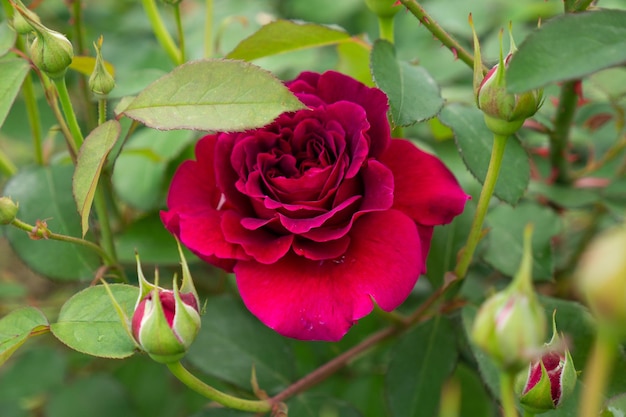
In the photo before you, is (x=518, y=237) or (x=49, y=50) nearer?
(x=49, y=50)

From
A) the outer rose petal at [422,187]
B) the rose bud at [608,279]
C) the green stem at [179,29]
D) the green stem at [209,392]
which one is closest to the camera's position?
the rose bud at [608,279]

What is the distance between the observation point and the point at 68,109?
1.91 ft

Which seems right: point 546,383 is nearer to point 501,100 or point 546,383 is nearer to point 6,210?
point 501,100

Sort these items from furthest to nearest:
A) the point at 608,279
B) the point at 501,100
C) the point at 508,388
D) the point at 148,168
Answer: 1. the point at 148,168
2. the point at 501,100
3. the point at 508,388
4. the point at 608,279

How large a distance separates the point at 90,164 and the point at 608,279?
0.39 m

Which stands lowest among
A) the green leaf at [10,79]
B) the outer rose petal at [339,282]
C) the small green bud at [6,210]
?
the outer rose petal at [339,282]

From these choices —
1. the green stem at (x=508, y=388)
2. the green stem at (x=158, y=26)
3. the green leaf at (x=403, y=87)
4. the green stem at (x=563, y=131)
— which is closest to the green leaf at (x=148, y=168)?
the green stem at (x=158, y=26)

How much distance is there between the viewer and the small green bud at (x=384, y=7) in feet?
2.13

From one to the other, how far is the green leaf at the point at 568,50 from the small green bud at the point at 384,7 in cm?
21

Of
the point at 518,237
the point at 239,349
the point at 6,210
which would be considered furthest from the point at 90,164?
the point at 518,237

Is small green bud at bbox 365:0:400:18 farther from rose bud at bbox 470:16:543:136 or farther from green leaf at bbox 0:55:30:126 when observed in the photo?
green leaf at bbox 0:55:30:126

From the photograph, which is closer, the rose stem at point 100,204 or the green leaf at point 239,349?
the rose stem at point 100,204

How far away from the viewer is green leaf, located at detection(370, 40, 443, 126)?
567 millimetres

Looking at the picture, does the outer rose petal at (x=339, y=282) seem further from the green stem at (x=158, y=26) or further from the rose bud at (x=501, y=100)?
the green stem at (x=158, y=26)
